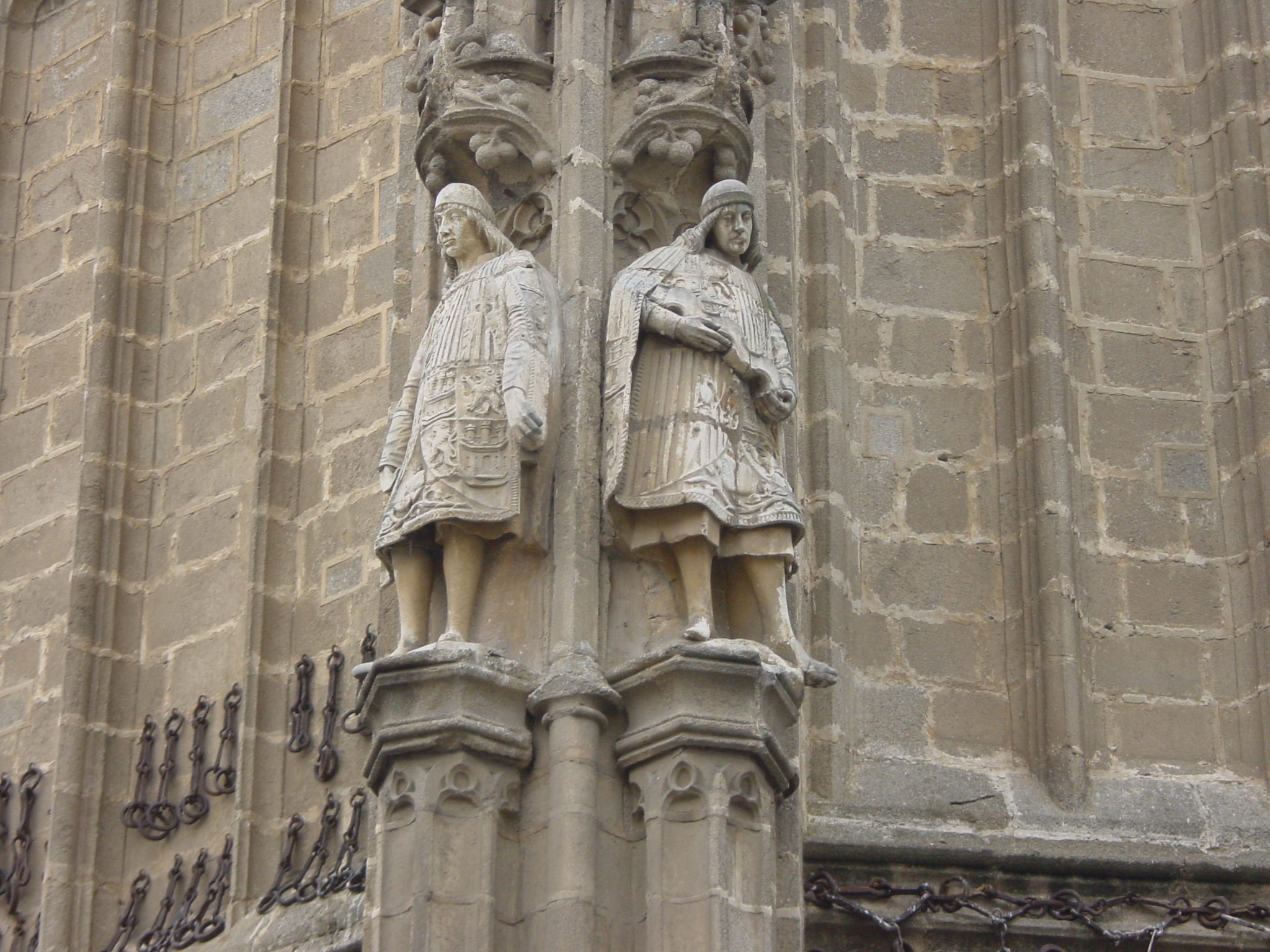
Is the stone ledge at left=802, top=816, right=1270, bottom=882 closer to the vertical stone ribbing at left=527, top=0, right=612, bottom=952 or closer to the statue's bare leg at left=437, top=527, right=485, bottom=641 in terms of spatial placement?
the vertical stone ribbing at left=527, top=0, right=612, bottom=952

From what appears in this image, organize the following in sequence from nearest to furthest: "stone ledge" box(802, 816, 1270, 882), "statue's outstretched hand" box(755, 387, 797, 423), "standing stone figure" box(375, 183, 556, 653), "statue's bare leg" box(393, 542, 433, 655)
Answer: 1. "standing stone figure" box(375, 183, 556, 653)
2. "statue's bare leg" box(393, 542, 433, 655)
3. "statue's outstretched hand" box(755, 387, 797, 423)
4. "stone ledge" box(802, 816, 1270, 882)

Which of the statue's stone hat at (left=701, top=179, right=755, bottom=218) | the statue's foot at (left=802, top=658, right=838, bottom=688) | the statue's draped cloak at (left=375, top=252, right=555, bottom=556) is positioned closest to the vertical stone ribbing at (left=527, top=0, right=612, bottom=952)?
the statue's draped cloak at (left=375, top=252, right=555, bottom=556)

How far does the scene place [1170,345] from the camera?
1722 centimetres

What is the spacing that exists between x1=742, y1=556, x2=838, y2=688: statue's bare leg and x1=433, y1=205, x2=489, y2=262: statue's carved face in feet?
5.32

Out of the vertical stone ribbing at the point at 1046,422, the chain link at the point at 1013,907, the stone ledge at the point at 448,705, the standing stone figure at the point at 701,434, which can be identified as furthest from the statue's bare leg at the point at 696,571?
the vertical stone ribbing at the point at 1046,422

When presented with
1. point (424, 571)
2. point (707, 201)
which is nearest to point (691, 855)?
point (424, 571)

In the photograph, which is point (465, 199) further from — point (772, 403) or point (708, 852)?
point (708, 852)

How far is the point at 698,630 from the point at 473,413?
1.08m

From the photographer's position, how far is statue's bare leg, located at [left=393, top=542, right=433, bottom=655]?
14.5m

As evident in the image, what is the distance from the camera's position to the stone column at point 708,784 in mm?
13781

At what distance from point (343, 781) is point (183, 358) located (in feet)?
8.26

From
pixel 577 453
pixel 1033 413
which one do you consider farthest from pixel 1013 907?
pixel 577 453

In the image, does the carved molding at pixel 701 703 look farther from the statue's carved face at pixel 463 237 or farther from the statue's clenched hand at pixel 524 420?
the statue's carved face at pixel 463 237

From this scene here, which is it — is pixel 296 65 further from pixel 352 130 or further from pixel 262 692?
pixel 262 692
